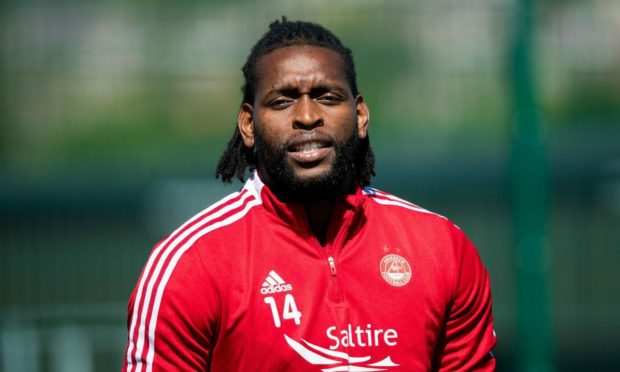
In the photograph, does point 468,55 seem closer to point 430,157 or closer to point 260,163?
point 430,157

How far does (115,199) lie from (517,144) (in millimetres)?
2347

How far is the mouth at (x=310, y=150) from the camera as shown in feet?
10.4

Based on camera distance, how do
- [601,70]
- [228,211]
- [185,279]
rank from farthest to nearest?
[601,70], [228,211], [185,279]

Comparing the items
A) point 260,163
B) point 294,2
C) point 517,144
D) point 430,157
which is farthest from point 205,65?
point 260,163

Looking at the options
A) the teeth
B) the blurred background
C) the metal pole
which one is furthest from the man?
the blurred background

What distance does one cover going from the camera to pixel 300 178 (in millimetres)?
3184

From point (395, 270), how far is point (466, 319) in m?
0.29

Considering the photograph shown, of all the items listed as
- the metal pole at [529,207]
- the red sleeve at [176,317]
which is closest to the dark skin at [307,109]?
the red sleeve at [176,317]

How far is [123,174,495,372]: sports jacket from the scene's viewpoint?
120 inches

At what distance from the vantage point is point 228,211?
327 cm

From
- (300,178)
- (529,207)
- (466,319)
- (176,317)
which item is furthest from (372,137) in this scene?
(176,317)

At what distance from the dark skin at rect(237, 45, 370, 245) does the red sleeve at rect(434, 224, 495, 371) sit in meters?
0.42

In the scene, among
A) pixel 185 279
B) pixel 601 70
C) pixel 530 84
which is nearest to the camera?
pixel 185 279

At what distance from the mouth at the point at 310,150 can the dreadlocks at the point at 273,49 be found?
9.6 inches
